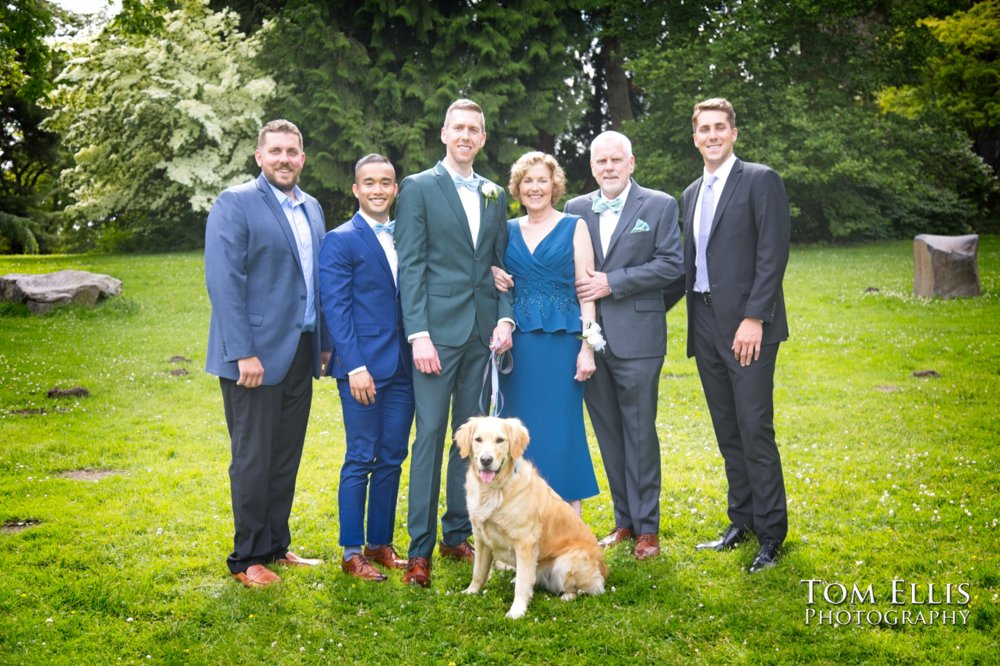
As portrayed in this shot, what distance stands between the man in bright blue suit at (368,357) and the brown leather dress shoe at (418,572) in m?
0.19

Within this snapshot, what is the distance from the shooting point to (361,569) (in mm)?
5062

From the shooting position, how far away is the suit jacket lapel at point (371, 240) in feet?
16.5

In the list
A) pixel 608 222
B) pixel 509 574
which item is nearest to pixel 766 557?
pixel 509 574

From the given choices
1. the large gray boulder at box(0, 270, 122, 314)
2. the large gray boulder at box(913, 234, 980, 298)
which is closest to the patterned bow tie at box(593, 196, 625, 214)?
the large gray boulder at box(913, 234, 980, 298)

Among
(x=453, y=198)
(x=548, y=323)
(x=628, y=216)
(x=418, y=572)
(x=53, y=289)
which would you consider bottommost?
(x=418, y=572)

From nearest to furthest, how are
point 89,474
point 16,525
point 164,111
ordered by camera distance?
point 16,525 → point 89,474 → point 164,111

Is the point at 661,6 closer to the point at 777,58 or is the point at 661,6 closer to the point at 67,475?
the point at 777,58

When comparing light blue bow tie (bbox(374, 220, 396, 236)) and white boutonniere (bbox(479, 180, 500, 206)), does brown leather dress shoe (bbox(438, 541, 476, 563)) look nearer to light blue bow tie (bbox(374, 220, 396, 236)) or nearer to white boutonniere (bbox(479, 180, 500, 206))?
light blue bow tie (bbox(374, 220, 396, 236))

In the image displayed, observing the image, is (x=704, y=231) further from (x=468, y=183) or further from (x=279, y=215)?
(x=279, y=215)

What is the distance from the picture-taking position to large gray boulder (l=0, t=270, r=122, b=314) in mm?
Result: 14648

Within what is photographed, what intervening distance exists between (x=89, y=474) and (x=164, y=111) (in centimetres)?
1658

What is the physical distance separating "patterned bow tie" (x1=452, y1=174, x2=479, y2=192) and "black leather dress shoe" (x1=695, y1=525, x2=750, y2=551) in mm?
2840

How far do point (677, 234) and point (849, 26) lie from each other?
75.4ft

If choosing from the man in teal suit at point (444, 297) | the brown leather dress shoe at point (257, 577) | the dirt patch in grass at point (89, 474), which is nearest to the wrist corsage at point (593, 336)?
the man in teal suit at point (444, 297)
